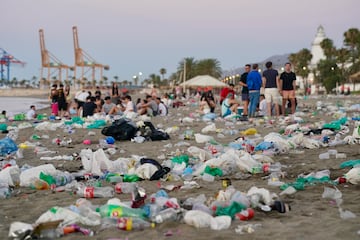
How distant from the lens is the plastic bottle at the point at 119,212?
133 inches

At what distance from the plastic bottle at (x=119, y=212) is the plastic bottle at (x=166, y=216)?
15 centimetres

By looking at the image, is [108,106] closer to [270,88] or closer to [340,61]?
[270,88]

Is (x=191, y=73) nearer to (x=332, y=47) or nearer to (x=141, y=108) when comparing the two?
(x=332, y=47)

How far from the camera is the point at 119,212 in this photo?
340 cm

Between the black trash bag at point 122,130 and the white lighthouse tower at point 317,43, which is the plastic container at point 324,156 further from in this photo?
the white lighthouse tower at point 317,43

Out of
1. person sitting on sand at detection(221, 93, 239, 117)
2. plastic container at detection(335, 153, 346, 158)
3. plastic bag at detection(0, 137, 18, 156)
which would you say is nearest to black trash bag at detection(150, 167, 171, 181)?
plastic container at detection(335, 153, 346, 158)

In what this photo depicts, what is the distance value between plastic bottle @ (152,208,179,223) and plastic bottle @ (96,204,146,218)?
15cm

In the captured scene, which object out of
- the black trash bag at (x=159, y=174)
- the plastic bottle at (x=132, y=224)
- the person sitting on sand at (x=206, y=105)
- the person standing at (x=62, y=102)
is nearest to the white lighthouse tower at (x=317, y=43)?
the person sitting on sand at (x=206, y=105)

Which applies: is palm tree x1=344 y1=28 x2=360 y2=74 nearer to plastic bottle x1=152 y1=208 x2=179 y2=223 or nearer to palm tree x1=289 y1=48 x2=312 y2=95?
palm tree x1=289 y1=48 x2=312 y2=95

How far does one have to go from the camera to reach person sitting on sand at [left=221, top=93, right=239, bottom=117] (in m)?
14.3

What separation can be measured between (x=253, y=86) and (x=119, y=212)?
407 inches

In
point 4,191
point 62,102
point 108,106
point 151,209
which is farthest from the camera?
point 62,102

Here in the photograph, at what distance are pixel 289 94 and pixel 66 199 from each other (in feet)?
33.8

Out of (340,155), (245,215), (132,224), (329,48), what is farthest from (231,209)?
(329,48)
